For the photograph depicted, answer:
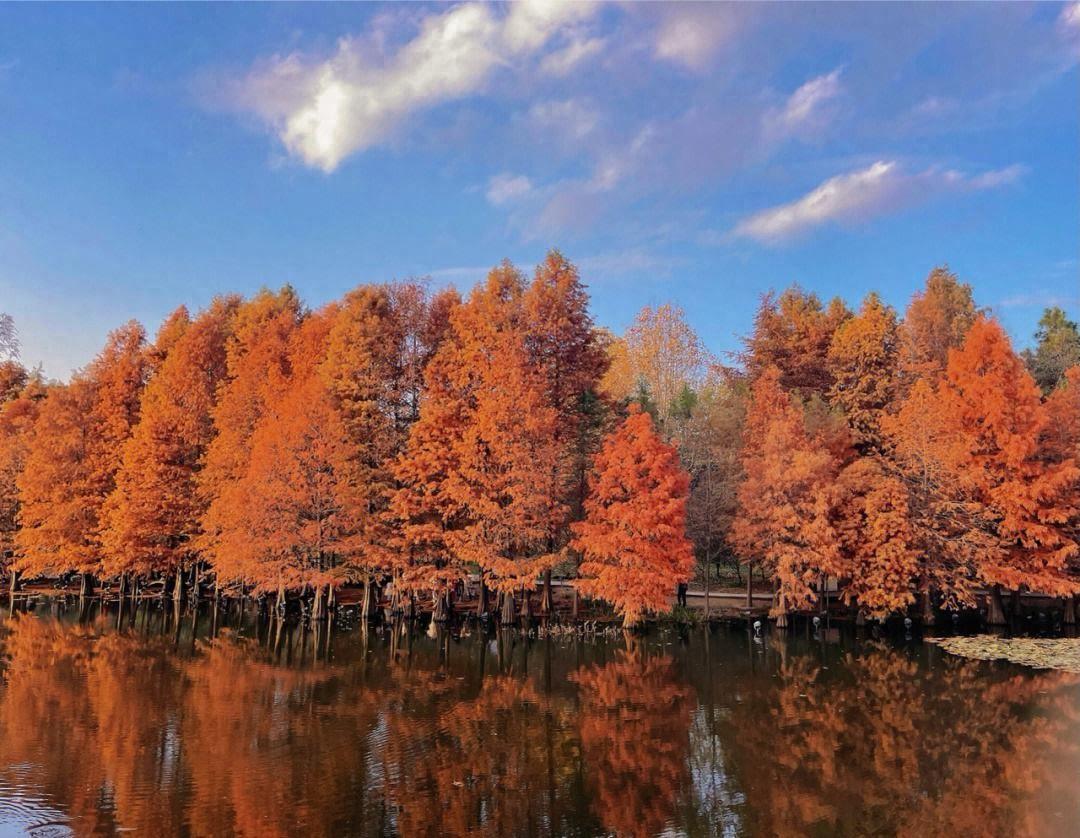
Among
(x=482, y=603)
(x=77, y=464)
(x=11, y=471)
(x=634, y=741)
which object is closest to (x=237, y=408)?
(x=77, y=464)

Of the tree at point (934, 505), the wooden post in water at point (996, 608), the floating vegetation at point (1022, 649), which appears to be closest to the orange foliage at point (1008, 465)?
the tree at point (934, 505)

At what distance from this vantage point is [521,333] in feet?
125

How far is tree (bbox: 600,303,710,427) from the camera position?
73.8m

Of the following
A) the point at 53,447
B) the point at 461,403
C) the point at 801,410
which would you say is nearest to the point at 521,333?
the point at 461,403

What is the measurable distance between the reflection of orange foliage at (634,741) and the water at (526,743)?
75 mm

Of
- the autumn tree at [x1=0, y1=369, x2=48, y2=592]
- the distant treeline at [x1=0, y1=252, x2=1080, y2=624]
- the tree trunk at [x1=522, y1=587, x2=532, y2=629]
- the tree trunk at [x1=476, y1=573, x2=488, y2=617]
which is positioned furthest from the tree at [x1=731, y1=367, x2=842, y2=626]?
the autumn tree at [x1=0, y1=369, x2=48, y2=592]

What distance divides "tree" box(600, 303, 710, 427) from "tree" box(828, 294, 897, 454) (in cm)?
2676

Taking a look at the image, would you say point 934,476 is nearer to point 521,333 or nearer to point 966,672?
point 966,672

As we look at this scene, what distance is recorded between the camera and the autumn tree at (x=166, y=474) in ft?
141

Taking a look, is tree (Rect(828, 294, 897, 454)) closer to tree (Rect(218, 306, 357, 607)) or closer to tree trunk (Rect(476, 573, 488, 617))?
tree trunk (Rect(476, 573, 488, 617))

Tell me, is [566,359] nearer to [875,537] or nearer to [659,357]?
[875,537]

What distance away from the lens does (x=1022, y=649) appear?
30641 mm

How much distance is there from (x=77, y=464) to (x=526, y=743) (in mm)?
41959

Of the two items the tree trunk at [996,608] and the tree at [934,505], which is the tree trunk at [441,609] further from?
the tree trunk at [996,608]
